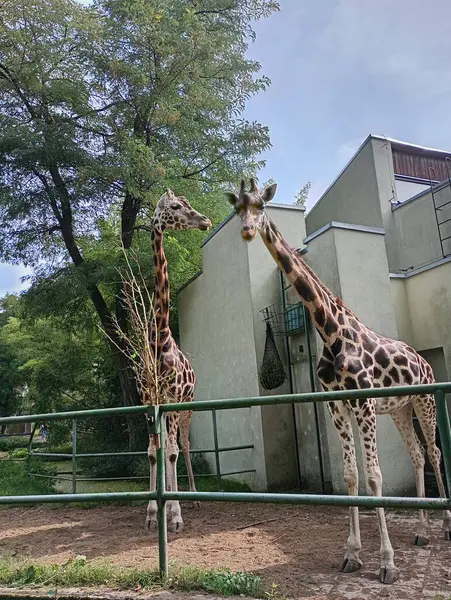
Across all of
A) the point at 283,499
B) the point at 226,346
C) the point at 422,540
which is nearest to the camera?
the point at 283,499

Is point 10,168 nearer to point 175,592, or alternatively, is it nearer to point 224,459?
point 224,459

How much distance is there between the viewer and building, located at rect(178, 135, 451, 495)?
22.8ft

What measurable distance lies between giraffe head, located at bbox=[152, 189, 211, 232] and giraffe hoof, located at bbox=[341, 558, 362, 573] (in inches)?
166

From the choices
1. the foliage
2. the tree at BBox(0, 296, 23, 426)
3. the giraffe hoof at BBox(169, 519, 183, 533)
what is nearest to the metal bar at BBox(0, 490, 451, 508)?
the giraffe hoof at BBox(169, 519, 183, 533)

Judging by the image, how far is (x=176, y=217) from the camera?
6621mm

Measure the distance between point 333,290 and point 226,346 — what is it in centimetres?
327

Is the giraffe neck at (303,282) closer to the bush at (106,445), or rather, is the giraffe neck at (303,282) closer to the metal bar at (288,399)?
the metal bar at (288,399)

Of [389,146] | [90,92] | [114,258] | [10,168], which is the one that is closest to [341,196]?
[389,146]

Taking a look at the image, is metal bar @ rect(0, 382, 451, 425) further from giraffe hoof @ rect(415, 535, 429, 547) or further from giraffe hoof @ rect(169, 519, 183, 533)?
giraffe hoof @ rect(169, 519, 183, 533)

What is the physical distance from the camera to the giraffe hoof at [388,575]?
134 inches

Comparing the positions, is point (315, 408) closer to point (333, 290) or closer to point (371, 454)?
point (333, 290)

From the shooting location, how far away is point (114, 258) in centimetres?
1116

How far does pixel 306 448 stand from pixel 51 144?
25.3 feet

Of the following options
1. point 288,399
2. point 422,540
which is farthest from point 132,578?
A: point 422,540
